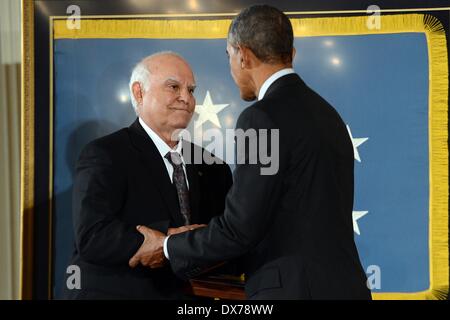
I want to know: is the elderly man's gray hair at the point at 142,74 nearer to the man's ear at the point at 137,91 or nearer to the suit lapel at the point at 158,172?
the man's ear at the point at 137,91

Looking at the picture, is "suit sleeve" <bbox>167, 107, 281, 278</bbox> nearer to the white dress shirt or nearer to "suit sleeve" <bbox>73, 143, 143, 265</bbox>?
"suit sleeve" <bbox>73, 143, 143, 265</bbox>

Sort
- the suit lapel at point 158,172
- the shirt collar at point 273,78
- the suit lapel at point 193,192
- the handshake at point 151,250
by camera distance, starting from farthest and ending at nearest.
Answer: the suit lapel at point 193,192, the suit lapel at point 158,172, the handshake at point 151,250, the shirt collar at point 273,78

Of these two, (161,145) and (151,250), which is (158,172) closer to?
(161,145)

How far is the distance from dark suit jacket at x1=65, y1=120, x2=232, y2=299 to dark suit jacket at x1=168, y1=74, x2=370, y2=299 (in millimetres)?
481

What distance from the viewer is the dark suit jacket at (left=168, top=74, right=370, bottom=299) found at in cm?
178

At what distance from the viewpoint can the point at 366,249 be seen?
109 inches

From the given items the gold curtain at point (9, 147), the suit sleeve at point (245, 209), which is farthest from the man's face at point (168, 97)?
the gold curtain at point (9, 147)

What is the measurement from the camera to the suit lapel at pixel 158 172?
233 centimetres

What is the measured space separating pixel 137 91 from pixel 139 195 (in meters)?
0.49

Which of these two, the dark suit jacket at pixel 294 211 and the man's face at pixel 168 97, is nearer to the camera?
the dark suit jacket at pixel 294 211

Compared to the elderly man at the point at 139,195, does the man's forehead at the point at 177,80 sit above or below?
above

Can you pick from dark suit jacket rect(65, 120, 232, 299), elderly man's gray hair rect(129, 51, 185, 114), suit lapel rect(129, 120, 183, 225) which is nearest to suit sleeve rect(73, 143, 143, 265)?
dark suit jacket rect(65, 120, 232, 299)

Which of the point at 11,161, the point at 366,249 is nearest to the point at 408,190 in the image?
the point at 366,249
